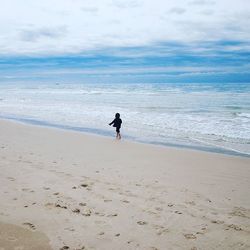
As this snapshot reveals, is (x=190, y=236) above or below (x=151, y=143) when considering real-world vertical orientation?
below

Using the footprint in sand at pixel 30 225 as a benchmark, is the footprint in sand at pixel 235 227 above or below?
above

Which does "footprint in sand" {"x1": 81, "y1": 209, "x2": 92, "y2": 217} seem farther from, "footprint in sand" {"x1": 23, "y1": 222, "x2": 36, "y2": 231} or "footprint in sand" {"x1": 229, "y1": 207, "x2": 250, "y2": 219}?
"footprint in sand" {"x1": 229, "y1": 207, "x2": 250, "y2": 219}

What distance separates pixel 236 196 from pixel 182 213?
191 centimetres

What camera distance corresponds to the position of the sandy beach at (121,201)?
4.86 m

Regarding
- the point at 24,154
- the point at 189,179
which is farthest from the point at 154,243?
the point at 24,154

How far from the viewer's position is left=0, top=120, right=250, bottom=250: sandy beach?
486cm

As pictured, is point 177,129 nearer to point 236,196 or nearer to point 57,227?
point 236,196

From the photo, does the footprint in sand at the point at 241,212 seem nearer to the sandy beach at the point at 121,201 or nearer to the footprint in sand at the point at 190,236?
the sandy beach at the point at 121,201

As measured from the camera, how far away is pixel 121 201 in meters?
6.39

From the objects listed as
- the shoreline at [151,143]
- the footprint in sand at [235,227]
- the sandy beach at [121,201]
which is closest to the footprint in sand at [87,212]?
the sandy beach at [121,201]

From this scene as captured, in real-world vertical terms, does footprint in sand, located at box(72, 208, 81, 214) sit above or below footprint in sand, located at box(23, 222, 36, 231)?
above

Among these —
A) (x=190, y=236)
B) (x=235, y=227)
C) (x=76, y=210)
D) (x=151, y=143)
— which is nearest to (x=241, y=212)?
(x=235, y=227)

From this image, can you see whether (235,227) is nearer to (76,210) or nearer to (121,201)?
(121,201)

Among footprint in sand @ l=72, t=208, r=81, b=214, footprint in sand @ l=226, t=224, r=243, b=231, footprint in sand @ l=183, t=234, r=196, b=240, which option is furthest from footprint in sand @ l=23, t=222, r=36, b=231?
footprint in sand @ l=226, t=224, r=243, b=231
